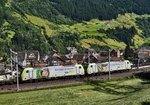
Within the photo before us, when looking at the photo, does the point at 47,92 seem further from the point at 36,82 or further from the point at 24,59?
the point at 24,59

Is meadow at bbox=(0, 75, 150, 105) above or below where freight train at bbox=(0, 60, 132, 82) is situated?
below

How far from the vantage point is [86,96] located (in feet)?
245

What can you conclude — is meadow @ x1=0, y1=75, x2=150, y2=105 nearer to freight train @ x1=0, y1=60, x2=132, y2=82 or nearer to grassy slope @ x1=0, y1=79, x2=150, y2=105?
grassy slope @ x1=0, y1=79, x2=150, y2=105

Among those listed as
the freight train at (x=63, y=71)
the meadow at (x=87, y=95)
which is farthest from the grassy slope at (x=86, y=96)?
the freight train at (x=63, y=71)

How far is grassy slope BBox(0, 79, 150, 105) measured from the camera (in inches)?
2537

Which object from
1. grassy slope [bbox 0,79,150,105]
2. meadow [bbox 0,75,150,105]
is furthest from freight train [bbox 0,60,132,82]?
grassy slope [bbox 0,79,150,105]

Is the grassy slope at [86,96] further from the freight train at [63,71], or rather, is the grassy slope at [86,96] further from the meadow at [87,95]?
the freight train at [63,71]

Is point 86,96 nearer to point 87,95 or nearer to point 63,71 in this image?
point 87,95

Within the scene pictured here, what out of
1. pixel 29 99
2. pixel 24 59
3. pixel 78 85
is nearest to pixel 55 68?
pixel 78 85

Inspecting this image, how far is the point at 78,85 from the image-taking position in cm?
8819

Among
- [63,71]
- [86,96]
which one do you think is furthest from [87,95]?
[63,71]

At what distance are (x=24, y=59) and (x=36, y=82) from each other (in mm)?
103428

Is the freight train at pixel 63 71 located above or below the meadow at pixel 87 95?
above

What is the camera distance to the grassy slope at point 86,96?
211 ft
